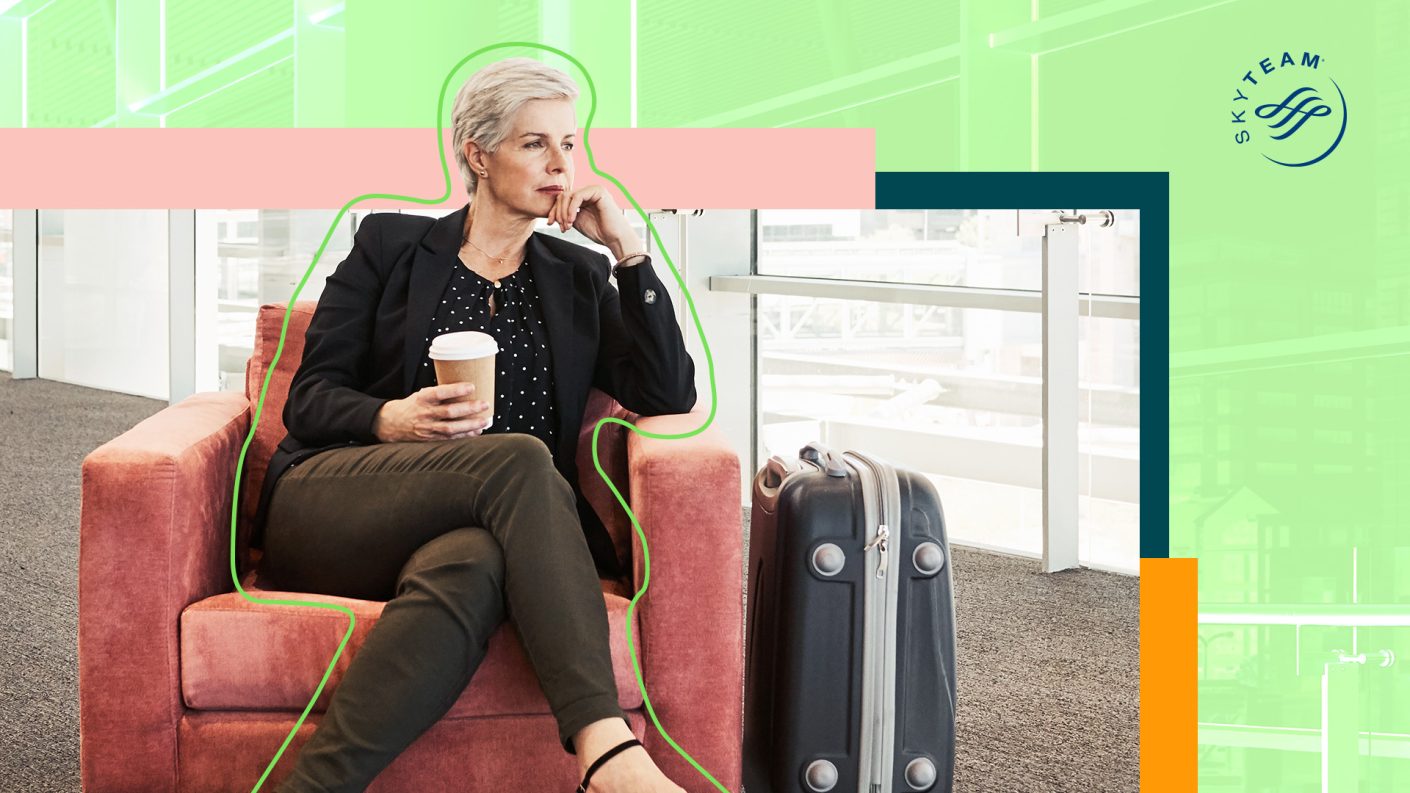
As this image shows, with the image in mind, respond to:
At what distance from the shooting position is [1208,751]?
198 cm

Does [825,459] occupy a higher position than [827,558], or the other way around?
[825,459]

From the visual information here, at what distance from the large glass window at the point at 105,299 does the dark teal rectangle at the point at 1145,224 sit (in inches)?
189

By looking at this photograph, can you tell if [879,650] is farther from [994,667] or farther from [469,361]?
[994,667]

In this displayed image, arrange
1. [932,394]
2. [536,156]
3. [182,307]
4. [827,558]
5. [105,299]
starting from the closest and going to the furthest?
[827,558] < [536,156] < [932,394] < [182,307] < [105,299]

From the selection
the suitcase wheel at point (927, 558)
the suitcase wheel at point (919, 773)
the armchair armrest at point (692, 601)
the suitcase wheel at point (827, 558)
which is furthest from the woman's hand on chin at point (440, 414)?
the suitcase wheel at point (919, 773)

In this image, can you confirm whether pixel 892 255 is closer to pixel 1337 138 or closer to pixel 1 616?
pixel 1337 138

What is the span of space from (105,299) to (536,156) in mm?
5479

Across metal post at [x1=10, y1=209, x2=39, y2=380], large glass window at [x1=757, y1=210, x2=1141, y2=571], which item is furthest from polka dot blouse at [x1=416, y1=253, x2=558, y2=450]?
metal post at [x1=10, y1=209, x2=39, y2=380]

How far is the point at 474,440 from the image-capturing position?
5.66 feet

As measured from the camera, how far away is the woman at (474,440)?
1.57m

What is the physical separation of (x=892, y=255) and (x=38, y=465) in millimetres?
2957

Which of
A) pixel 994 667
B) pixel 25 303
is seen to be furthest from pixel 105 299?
pixel 994 667

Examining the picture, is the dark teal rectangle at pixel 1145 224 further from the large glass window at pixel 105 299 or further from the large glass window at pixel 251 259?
the large glass window at pixel 105 299
